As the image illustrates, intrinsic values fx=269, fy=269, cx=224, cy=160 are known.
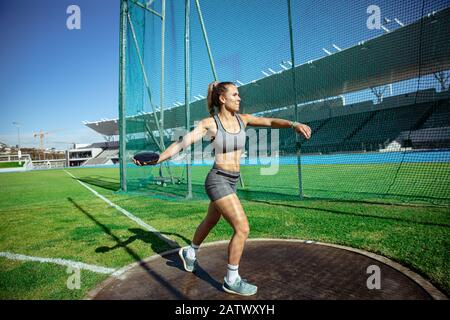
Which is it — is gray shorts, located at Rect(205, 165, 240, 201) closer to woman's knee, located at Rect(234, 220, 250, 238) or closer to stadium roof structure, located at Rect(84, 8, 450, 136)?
woman's knee, located at Rect(234, 220, 250, 238)

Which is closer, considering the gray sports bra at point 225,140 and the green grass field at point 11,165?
the gray sports bra at point 225,140

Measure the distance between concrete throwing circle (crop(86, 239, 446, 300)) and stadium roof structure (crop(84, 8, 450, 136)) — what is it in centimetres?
770

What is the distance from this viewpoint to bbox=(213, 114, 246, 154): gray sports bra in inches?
107

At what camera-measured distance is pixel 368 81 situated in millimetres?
19109

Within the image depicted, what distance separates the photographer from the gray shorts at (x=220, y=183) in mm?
2650

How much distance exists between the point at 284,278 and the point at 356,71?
20.8 meters

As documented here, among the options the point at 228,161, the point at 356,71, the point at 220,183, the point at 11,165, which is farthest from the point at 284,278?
the point at 11,165

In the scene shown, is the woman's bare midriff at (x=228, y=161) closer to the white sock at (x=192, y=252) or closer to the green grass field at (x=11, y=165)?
the white sock at (x=192, y=252)

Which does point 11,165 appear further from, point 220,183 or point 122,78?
point 220,183

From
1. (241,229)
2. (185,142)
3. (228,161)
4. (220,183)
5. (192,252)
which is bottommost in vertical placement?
(192,252)

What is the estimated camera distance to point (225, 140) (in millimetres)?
2727

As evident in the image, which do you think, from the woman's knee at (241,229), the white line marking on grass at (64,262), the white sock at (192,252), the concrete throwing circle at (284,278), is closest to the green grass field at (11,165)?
the white line marking on grass at (64,262)

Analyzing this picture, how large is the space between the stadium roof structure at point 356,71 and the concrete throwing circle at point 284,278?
770 cm
